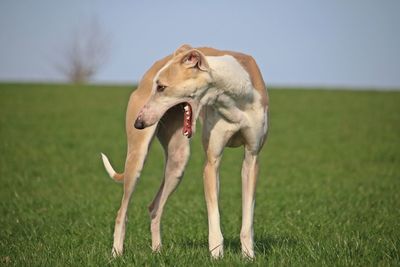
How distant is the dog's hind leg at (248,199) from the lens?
19.6ft

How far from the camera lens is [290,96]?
111 ft

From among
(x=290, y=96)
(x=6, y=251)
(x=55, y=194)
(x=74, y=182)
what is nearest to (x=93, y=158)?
(x=74, y=182)

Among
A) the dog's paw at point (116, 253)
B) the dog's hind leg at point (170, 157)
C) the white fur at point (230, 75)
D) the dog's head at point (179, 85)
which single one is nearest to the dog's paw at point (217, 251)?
the dog's paw at point (116, 253)

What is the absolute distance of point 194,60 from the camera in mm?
5539

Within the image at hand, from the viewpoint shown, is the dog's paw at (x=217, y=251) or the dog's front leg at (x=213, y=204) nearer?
the dog's paw at (x=217, y=251)

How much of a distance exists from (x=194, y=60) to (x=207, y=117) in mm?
695

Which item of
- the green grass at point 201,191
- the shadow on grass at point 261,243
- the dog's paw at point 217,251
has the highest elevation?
the dog's paw at point 217,251

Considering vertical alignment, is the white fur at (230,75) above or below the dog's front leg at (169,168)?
above

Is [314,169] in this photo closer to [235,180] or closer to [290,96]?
[235,180]

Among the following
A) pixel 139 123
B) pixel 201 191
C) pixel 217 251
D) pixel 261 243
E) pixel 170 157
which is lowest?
pixel 201 191

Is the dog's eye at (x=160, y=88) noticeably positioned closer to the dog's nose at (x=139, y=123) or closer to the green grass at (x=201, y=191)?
the dog's nose at (x=139, y=123)

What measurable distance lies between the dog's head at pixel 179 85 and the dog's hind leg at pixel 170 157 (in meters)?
0.90

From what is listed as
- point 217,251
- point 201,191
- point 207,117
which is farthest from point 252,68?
point 201,191

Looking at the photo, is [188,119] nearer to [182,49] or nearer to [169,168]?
[182,49]
